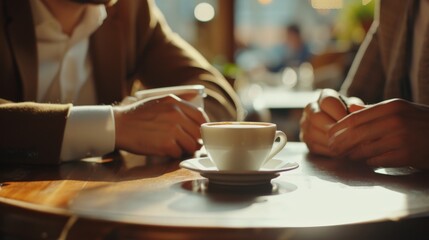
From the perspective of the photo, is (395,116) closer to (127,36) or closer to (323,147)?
(323,147)

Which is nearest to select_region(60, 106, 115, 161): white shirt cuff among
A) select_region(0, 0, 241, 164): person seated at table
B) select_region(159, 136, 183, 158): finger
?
select_region(0, 0, 241, 164): person seated at table

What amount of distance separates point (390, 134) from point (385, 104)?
6 cm

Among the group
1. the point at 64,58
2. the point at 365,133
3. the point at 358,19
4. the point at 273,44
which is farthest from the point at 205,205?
the point at 273,44

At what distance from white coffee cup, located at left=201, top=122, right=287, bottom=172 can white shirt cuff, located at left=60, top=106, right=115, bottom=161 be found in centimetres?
38

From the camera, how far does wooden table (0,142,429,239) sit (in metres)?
0.77

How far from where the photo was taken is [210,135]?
41.6 inches

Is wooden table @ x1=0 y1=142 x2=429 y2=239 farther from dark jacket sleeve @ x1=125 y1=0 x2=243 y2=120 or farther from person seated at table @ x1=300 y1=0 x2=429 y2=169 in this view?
dark jacket sleeve @ x1=125 y1=0 x2=243 y2=120

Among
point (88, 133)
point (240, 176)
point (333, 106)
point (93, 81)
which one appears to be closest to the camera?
point (240, 176)

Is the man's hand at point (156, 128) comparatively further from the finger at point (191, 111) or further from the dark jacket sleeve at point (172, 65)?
the dark jacket sleeve at point (172, 65)

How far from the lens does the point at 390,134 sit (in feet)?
4.09

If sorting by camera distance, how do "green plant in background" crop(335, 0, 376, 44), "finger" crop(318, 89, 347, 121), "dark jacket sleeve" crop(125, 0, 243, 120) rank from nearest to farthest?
1. "finger" crop(318, 89, 347, 121)
2. "dark jacket sleeve" crop(125, 0, 243, 120)
3. "green plant in background" crop(335, 0, 376, 44)

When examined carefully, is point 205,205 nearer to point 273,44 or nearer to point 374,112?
point 374,112

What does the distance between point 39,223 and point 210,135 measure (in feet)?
1.10

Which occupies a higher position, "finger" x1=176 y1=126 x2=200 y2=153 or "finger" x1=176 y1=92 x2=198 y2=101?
"finger" x1=176 y1=92 x2=198 y2=101
